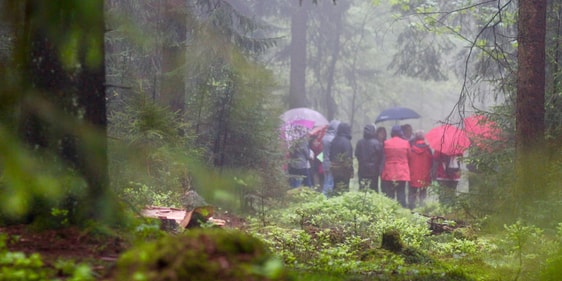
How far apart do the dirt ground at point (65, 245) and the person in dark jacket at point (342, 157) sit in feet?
47.4

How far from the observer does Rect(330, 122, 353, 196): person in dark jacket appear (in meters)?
20.0

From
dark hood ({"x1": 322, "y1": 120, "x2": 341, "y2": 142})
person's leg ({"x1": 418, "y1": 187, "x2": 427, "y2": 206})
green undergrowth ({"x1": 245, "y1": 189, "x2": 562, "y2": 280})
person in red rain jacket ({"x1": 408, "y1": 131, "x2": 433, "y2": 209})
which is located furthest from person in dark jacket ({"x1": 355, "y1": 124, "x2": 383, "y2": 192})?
green undergrowth ({"x1": 245, "y1": 189, "x2": 562, "y2": 280})

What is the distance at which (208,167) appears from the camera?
15.8m

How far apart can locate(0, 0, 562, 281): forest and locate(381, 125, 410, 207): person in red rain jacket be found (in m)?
0.91

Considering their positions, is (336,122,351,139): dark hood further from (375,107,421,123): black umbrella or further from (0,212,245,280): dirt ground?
(0,212,245,280): dirt ground

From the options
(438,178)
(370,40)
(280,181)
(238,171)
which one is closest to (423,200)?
(438,178)

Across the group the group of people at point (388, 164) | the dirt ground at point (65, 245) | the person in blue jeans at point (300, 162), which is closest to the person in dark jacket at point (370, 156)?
the group of people at point (388, 164)

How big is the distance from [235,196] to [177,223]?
20.6 ft

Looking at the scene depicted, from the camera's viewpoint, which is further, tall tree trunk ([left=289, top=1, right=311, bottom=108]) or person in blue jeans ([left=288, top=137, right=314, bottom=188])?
tall tree trunk ([left=289, top=1, right=311, bottom=108])

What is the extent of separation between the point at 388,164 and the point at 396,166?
0.27 meters

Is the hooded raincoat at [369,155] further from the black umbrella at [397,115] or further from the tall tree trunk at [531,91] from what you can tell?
the tall tree trunk at [531,91]

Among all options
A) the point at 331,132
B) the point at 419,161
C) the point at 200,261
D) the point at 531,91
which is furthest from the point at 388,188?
the point at 200,261

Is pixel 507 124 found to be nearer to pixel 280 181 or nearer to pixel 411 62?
pixel 280 181

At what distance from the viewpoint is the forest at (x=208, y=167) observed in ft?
17.0
